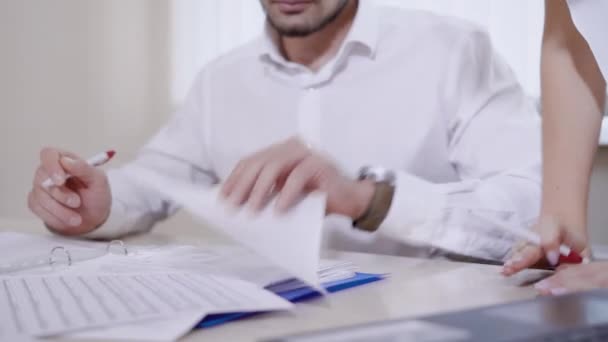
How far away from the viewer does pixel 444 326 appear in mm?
396

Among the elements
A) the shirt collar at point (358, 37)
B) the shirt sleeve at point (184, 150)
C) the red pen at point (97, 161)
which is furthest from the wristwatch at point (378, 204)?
the shirt sleeve at point (184, 150)

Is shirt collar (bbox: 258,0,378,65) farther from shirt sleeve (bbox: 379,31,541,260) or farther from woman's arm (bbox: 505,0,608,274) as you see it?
woman's arm (bbox: 505,0,608,274)

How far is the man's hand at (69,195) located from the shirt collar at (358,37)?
0.46m

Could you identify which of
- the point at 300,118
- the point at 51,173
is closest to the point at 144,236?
the point at 51,173

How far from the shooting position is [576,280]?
690mm

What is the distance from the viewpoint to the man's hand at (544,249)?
75 cm

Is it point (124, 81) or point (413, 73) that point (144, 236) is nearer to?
point (413, 73)

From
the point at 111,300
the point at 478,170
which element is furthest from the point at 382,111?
the point at 111,300

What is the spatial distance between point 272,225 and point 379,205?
0.25 meters

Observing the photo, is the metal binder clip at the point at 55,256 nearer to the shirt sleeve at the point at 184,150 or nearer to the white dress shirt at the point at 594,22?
the shirt sleeve at the point at 184,150

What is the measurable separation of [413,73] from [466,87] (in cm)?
10

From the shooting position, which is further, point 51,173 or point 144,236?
point 144,236

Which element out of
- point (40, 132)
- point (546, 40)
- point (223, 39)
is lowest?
point (40, 132)

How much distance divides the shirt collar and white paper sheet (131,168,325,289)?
702 mm
